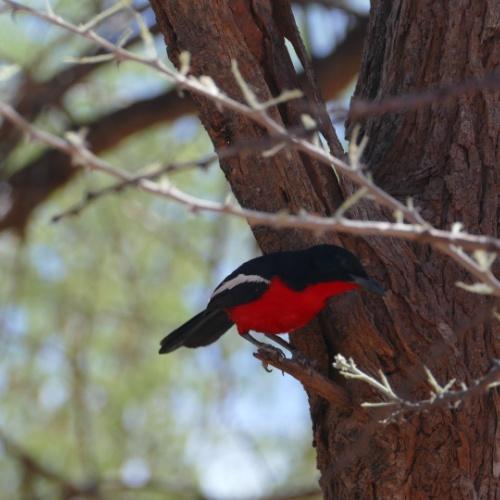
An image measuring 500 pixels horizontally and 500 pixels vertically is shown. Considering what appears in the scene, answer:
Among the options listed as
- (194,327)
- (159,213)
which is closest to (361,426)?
(194,327)

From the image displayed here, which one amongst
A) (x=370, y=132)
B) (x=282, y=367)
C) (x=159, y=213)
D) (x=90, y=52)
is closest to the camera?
(x=282, y=367)

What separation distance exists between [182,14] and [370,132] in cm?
91

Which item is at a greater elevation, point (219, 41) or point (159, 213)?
point (159, 213)

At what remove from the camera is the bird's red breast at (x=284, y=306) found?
12.3 ft

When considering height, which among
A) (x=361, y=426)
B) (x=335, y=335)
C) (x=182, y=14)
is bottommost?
(x=361, y=426)

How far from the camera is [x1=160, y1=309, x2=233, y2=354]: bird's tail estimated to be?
4.41m

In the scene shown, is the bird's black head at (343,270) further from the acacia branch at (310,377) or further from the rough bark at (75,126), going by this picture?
the rough bark at (75,126)

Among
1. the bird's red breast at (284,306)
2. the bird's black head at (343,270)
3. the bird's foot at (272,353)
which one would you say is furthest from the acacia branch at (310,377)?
the bird's black head at (343,270)

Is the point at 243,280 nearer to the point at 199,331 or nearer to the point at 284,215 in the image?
the point at 199,331

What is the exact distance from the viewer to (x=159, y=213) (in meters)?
8.46

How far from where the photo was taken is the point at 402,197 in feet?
13.0

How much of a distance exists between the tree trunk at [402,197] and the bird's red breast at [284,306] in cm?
7

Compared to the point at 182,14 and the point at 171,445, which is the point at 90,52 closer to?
the point at 182,14

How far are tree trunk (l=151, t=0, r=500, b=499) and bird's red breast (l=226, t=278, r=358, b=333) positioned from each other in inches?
2.9
